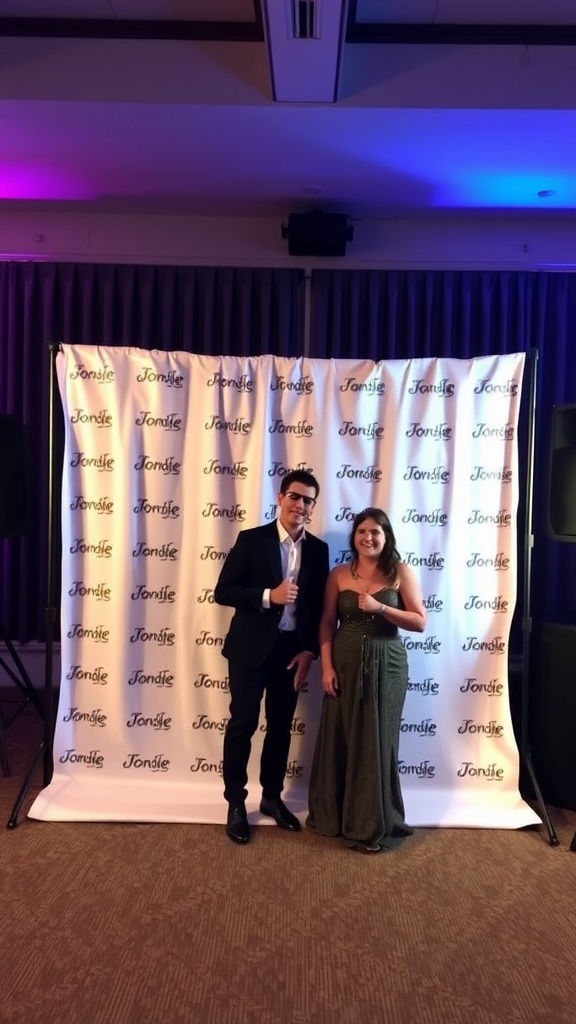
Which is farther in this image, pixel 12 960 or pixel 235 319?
pixel 235 319

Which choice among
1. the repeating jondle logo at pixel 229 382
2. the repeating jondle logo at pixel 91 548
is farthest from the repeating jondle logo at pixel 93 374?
the repeating jondle logo at pixel 91 548

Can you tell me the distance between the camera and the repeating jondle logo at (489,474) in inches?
136

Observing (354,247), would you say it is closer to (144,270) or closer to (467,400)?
(144,270)

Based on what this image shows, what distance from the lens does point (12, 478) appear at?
3.74 meters

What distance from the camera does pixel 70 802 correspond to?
3338 millimetres

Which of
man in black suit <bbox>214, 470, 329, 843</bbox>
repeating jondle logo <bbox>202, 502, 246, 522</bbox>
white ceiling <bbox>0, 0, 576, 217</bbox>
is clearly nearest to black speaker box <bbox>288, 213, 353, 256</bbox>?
white ceiling <bbox>0, 0, 576, 217</bbox>

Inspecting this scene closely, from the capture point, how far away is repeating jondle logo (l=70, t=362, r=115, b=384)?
3449 mm

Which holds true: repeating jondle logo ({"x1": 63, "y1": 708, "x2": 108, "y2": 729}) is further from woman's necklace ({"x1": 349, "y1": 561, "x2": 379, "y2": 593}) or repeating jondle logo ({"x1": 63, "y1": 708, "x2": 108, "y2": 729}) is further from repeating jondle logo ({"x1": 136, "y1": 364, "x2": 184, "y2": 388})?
repeating jondle logo ({"x1": 136, "y1": 364, "x2": 184, "y2": 388})

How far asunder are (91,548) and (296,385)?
124cm

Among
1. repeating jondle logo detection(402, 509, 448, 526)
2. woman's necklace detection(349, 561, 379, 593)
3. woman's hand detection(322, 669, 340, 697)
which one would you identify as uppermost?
repeating jondle logo detection(402, 509, 448, 526)

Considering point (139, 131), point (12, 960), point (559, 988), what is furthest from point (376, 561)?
point (139, 131)

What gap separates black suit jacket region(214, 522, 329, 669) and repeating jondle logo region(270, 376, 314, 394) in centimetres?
69

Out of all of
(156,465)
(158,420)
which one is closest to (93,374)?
(158,420)

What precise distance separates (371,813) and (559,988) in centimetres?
93
